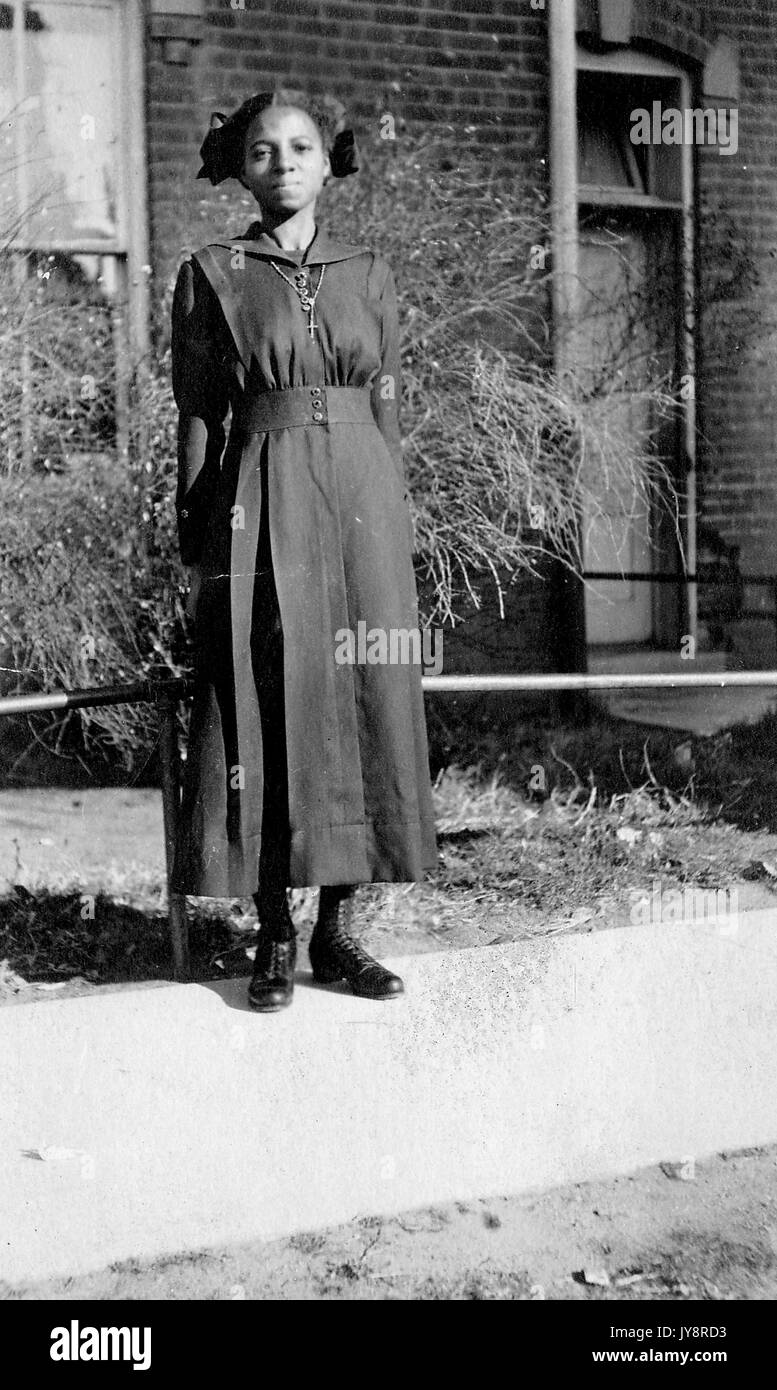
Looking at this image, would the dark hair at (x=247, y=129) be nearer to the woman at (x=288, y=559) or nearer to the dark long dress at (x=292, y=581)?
the woman at (x=288, y=559)

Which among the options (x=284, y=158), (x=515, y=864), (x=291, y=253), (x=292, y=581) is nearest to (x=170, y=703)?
(x=292, y=581)

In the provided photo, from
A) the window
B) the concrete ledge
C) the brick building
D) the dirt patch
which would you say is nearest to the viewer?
the dirt patch

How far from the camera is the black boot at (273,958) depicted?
2754 millimetres

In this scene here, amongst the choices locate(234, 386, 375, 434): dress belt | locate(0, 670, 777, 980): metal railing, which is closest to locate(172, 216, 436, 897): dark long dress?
locate(234, 386, 375, 434): dress belt

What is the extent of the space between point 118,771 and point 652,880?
6.09 ft

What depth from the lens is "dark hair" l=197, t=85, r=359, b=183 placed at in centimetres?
274

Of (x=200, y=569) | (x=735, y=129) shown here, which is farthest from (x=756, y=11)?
(x=200, y=569)

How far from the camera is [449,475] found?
443 cm

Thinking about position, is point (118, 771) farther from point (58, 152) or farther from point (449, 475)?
point (58, 152)

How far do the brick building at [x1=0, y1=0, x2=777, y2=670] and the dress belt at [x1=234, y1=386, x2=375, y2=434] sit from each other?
2.00 meters

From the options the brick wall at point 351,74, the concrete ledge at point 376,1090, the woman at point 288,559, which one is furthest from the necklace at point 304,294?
the brick wall at point 351,74

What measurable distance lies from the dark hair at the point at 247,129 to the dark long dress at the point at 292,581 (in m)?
0.14

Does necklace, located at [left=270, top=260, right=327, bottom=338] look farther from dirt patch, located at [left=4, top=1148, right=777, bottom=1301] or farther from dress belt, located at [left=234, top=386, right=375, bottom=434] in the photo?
dirt patch, located at [left=4, top=1148, right=777, bottom=1301]
